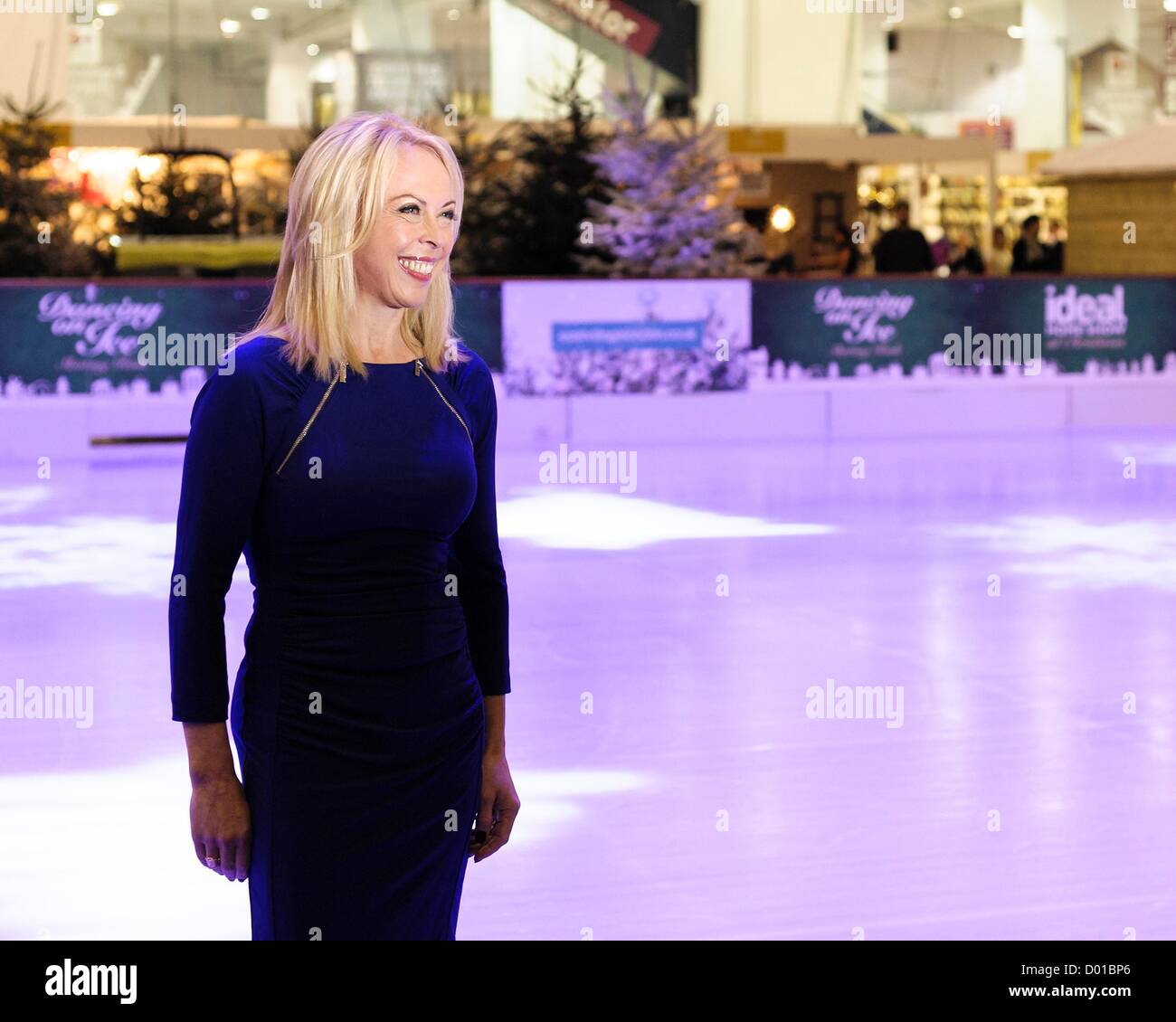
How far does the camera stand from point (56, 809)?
4270 millimetres

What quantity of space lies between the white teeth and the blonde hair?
0.18 ft

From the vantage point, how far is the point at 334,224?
2039 mm

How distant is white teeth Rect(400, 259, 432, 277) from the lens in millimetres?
2080

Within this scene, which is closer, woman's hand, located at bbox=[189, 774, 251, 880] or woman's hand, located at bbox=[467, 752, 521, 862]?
woman's hand, located at bbox=[189, 774, 251, 880]

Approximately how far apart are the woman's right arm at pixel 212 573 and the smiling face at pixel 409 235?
0.18 meters

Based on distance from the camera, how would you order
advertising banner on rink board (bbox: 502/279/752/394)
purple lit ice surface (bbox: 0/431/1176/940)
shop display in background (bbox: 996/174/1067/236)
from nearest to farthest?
purple lit ice surface (bbox: 0/431/1176/940) → advertising banner on rink board (bbox: 502/279/752/394) → shop display in background (bbox: 996/174/1067/236)

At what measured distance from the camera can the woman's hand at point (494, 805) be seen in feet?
7.55
